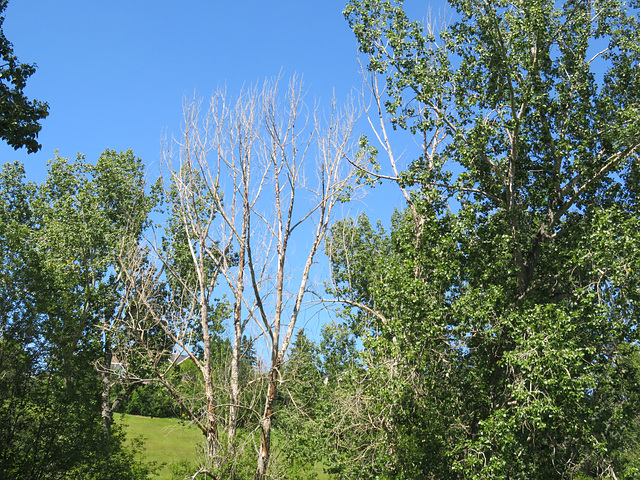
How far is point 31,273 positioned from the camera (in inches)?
683

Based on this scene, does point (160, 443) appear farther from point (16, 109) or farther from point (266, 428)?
point (16, 109)

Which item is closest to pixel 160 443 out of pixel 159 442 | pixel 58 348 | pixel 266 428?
pixel 159 442

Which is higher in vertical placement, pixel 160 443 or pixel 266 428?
pixel 160 443

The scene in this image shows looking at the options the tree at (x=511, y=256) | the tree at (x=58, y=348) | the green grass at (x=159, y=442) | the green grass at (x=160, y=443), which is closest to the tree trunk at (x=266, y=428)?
the tree at (x=511, y=256)

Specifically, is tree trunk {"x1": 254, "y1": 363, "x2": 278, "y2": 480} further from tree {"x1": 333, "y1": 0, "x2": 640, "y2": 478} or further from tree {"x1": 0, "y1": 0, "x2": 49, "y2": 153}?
tree {"x1": 0, "y1": 0, "x2": 49, "y2": 153}

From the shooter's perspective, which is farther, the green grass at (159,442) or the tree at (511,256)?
the green grass at (159,442)

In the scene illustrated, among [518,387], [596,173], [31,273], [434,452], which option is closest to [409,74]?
[596,173]

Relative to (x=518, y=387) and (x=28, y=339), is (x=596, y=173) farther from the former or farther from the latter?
(x=28, y=339)

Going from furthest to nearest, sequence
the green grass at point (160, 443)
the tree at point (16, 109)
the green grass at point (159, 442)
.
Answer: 1. the green grass at point (159, 442)
2. the green grass at point (160, 443)
3. the tree at point (16, 109)

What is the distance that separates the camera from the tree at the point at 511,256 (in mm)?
10914

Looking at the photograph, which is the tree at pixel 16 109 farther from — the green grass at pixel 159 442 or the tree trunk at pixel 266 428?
the green grass at pixel 159 442

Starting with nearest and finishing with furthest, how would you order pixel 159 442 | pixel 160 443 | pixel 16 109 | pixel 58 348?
1. pixel 16 109
2. pixel 58 348
3. pixel 160 443
4. pixel 159 442

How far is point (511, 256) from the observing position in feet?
40.3

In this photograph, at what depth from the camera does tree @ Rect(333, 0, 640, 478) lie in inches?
430
